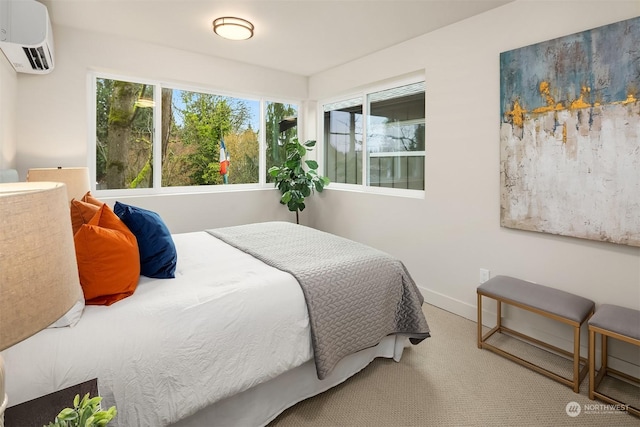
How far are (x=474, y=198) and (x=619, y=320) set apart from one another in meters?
1.29

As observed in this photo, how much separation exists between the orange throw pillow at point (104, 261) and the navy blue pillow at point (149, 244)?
0.17 metres

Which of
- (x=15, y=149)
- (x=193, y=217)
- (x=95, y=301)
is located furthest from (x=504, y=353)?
(x=15, y=149)

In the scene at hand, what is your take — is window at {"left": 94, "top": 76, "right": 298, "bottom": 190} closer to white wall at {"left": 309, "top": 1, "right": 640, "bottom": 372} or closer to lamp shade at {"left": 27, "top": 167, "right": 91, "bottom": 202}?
lamp shade at {"left": 27, "top": 167, "right": 91, "bottom": 202}

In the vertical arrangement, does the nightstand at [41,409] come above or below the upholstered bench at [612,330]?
above

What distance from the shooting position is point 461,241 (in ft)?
9.93

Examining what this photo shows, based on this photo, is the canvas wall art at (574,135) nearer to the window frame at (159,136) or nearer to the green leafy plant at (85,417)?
the green leafy plant at (85,417)

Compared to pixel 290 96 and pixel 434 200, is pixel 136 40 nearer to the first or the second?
pixel 290 96

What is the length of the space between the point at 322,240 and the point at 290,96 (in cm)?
271

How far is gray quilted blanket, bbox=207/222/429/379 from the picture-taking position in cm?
181

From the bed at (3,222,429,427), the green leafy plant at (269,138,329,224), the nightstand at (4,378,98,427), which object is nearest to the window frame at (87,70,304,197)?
the green leafy plant at (269,138,329,224)

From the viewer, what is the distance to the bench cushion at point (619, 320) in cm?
178

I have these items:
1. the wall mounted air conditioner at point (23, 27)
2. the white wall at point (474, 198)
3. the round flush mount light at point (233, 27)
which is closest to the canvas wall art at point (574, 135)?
the white wall at point (474, 198)

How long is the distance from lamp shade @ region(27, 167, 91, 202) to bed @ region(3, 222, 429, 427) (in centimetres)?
109

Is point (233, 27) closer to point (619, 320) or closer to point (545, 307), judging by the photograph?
point (545, 307)
